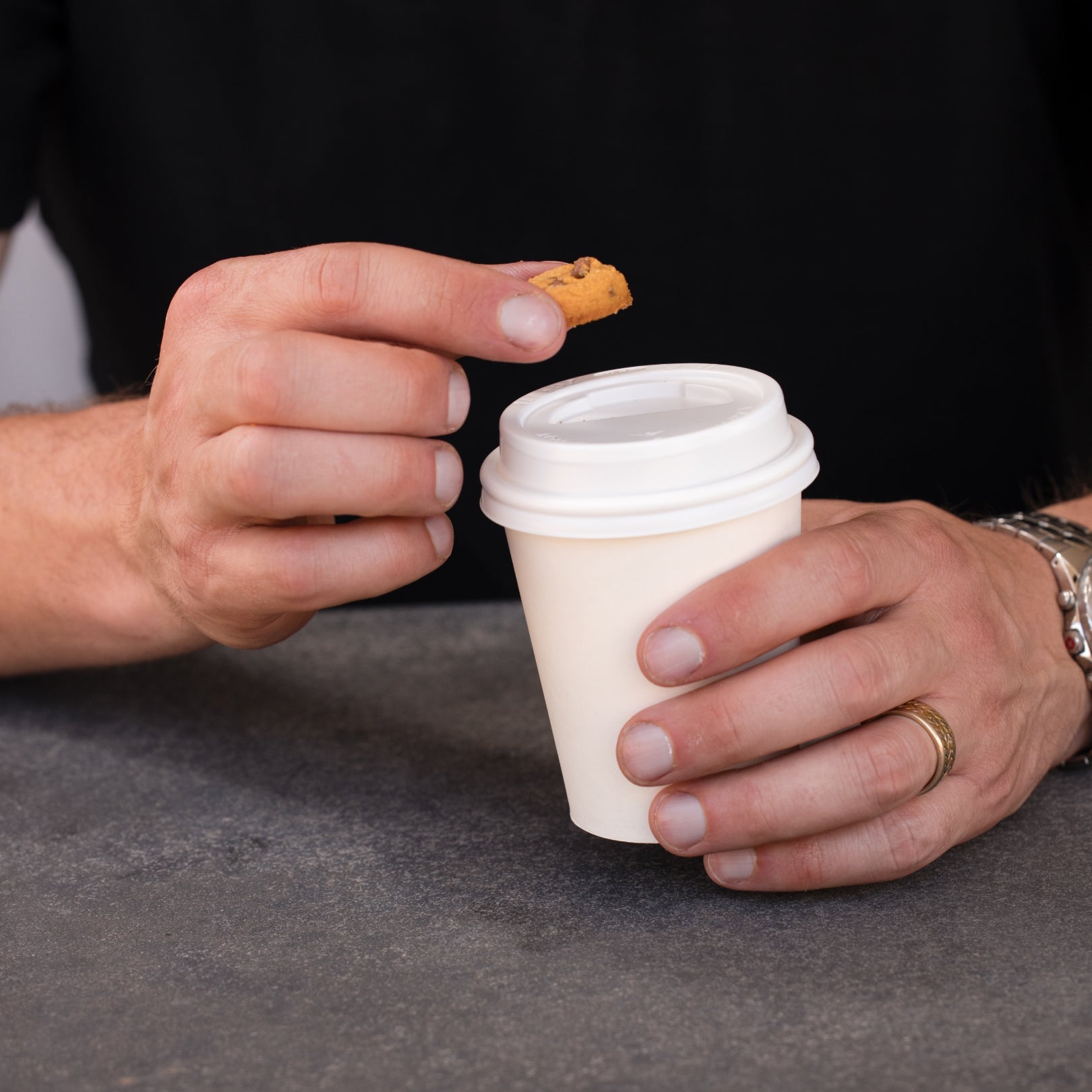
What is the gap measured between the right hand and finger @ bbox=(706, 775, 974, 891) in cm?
28

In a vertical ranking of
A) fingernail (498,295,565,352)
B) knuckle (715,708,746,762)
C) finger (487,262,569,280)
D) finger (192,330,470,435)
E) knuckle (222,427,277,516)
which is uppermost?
finger (487,262,569,280)

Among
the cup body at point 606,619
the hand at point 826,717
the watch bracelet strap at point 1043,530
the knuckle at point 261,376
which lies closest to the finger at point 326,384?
the knuckle at point 261,376

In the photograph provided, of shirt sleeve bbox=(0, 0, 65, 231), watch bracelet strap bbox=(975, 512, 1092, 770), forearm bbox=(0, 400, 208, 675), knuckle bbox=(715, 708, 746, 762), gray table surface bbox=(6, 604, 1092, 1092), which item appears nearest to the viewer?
gray table surface bbox=(6, 604, 1092, 1092)

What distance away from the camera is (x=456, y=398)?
0.75 meters

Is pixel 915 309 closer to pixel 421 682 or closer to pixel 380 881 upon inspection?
pixel 421 682

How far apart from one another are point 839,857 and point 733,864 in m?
0.06

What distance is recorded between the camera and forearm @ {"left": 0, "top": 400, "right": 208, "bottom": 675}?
39.9 inches

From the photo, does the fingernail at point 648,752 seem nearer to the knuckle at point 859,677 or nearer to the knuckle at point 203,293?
the knuckle at point 859,677

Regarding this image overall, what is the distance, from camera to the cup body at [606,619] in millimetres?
669

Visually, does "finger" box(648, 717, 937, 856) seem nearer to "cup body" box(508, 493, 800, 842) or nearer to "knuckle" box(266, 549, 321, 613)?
"cup body" box(508, 493, 800, 842)

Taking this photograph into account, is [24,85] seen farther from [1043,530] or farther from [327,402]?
[1043,530]

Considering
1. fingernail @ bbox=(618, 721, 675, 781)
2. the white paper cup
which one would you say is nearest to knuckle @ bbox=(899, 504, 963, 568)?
the white paper cup

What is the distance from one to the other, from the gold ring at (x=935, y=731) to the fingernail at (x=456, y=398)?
0.33 metres

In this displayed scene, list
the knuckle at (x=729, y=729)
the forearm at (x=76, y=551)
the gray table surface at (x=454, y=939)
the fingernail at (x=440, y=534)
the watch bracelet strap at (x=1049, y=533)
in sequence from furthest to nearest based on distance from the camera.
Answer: the forearm at (x=76, y=551)
the watch bracelet strap at (x=1049, y=533)
the fingernail at (x=440, y=534)
the knuckle at (x=729, y=729)
the gray table surface at (x=454, y=939)
